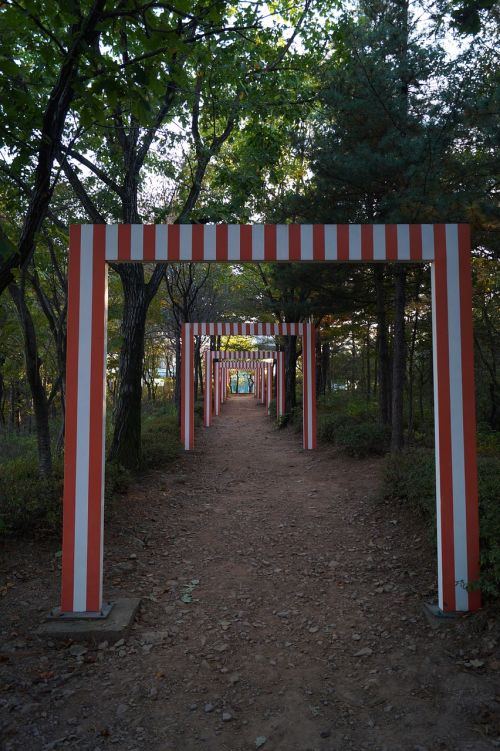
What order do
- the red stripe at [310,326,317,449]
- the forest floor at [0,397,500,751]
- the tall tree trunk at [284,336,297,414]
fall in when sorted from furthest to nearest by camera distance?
1. the tall tree trunk at [284,336,297,414]
2. the red stripe at [310,326,317,449]
3. the forest floor at [0,397,500,751]

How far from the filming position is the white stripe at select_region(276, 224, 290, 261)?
3.86 m

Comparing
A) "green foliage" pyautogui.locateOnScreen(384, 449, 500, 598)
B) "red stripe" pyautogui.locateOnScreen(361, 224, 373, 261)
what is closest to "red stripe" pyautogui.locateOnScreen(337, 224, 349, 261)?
"red stripe" pyautogui.locateOnScreen(361, 224, 373, 261)

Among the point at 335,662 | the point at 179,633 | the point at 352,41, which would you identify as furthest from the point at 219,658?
the point at 352,41

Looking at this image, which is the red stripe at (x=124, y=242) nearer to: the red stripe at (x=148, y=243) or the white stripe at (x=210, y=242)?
the red stripe at (x=148, y=243)

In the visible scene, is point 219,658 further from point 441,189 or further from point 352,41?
point 352,41

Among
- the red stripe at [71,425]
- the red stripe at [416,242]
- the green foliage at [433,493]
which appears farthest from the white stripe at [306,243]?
the green foliage at [433,493]

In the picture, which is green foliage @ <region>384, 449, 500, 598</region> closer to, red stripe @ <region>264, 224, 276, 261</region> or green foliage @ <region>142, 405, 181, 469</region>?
red stripe @ <region>264, 224, 276, 261</region>

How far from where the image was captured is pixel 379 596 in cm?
424

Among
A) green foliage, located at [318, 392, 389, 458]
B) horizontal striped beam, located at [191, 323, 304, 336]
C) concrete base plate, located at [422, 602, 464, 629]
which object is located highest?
horizontal striped beam, located at [191, 323, 304, 336]

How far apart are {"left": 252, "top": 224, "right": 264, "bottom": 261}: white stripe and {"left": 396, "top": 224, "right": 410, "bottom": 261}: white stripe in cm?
107

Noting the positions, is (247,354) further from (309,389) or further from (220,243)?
(220,243)

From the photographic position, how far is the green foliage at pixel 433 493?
3494mm

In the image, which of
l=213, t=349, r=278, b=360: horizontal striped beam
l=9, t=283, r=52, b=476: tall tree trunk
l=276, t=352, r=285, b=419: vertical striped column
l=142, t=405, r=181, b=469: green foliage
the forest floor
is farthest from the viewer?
l=213, t=349, r=278, b=360: horizontal striped beam

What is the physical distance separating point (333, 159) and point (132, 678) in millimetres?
7253
